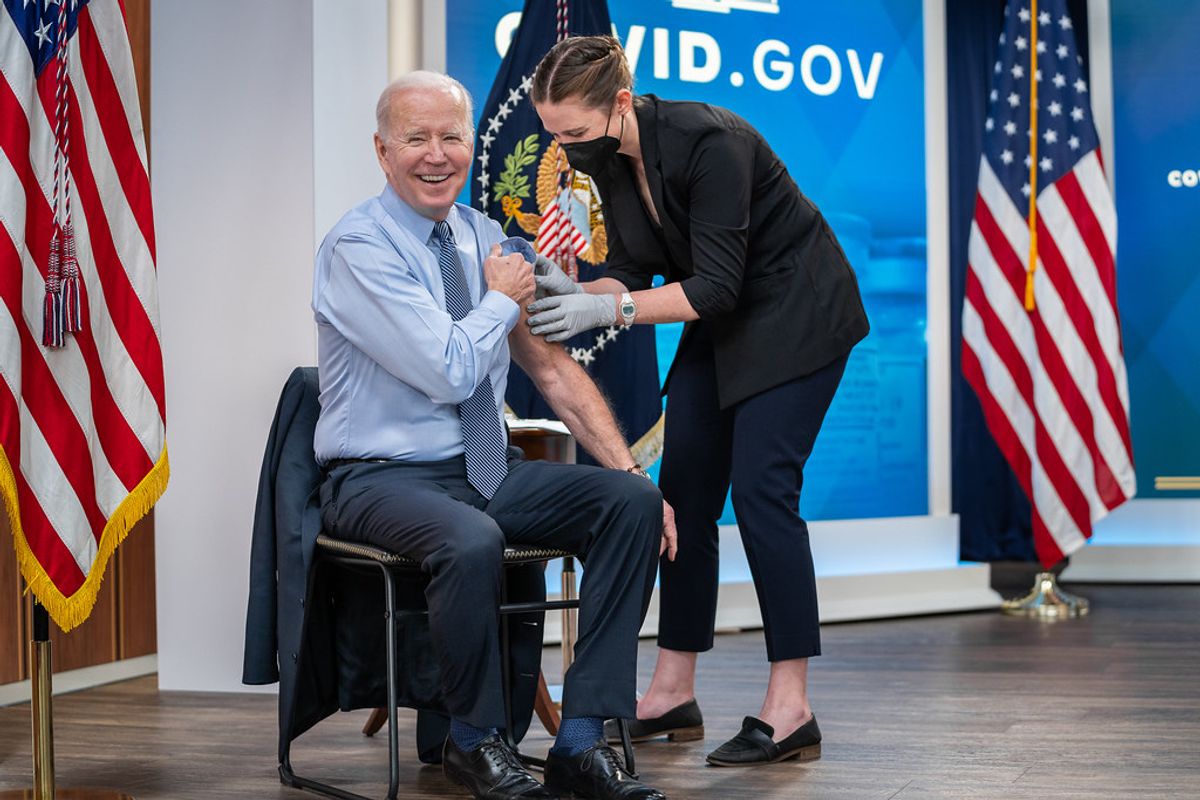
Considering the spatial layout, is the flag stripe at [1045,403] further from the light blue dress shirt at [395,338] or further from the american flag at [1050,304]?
the light blue dress shirt at [395,338]

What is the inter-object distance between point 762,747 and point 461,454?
79cm

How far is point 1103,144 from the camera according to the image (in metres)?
5.95

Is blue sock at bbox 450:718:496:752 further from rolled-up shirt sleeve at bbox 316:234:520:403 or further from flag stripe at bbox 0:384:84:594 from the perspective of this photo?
flag stripe at bbox 0:384:84:594

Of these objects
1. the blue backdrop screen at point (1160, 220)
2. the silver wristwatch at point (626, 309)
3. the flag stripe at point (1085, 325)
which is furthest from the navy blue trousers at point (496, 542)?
the blue backdrop screen at point (1160, 220)

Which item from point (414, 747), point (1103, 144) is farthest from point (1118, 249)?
point (414, 747)

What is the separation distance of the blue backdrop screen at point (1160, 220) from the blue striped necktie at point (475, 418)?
4156 millimetres

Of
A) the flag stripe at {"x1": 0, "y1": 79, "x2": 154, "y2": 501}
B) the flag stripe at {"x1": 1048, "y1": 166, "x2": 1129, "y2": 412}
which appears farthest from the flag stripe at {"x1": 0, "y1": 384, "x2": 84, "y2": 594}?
the flag stripe at {"x1": 1048, "y1": 166, "x2": 1129, "y2": 412}

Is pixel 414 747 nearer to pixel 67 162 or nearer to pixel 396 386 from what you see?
pixel 396 386

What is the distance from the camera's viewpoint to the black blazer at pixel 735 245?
8.68 feet

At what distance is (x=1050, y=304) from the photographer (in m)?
Result: 5.14

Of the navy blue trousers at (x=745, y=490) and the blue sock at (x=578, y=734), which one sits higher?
the navy blue trousers at (x=745, y=490)

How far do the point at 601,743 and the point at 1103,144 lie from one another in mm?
4471

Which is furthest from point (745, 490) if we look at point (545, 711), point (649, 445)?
point (649, 445)

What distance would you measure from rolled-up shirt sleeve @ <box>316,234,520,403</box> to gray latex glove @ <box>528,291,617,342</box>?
0.14 m
